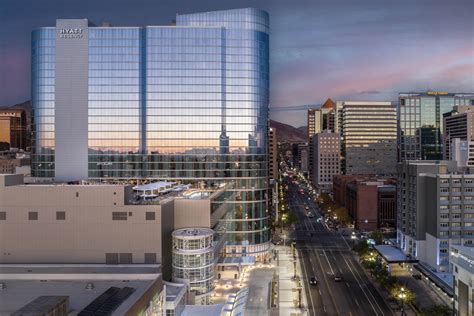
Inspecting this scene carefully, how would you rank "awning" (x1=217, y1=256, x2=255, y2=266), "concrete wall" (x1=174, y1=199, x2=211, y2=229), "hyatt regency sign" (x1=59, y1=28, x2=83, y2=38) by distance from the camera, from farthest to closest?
"hyatt regency sign" (x1=59, y1=28, x2=83, y2=38)
"awning" (x1=217, y1=256, x2=255, y2=266)
"concrete wall" (x1=174, y1=199, x2=211, y2=229)

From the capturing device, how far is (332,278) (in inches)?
2805

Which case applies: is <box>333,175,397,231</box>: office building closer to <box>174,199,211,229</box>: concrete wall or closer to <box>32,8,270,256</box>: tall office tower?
<box>32,8,270,256</box>: tall office tower

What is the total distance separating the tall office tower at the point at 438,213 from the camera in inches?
2869

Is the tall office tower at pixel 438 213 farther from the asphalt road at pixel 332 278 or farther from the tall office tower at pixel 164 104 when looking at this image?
the tall office tower at pixel 164 104

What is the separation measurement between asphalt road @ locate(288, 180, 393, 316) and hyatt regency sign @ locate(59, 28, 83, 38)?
53.5 meters

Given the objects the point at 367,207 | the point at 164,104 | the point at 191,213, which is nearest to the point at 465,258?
the point at 191,213

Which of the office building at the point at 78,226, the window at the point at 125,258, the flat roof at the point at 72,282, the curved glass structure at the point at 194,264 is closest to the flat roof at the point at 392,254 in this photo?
the curved glass structure at the point at 194,264

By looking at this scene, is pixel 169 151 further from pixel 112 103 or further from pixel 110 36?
pixel 110 36

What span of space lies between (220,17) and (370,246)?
46.1m

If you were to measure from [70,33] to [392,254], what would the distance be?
64260 mm

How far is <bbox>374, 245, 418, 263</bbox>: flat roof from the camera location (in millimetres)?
75531

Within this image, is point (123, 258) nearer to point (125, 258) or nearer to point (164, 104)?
point (125, 258)

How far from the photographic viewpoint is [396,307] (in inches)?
2281

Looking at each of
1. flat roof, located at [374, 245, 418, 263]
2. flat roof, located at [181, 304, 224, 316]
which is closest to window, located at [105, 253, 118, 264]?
flat roof, located at [181, 304, 224, 316]
